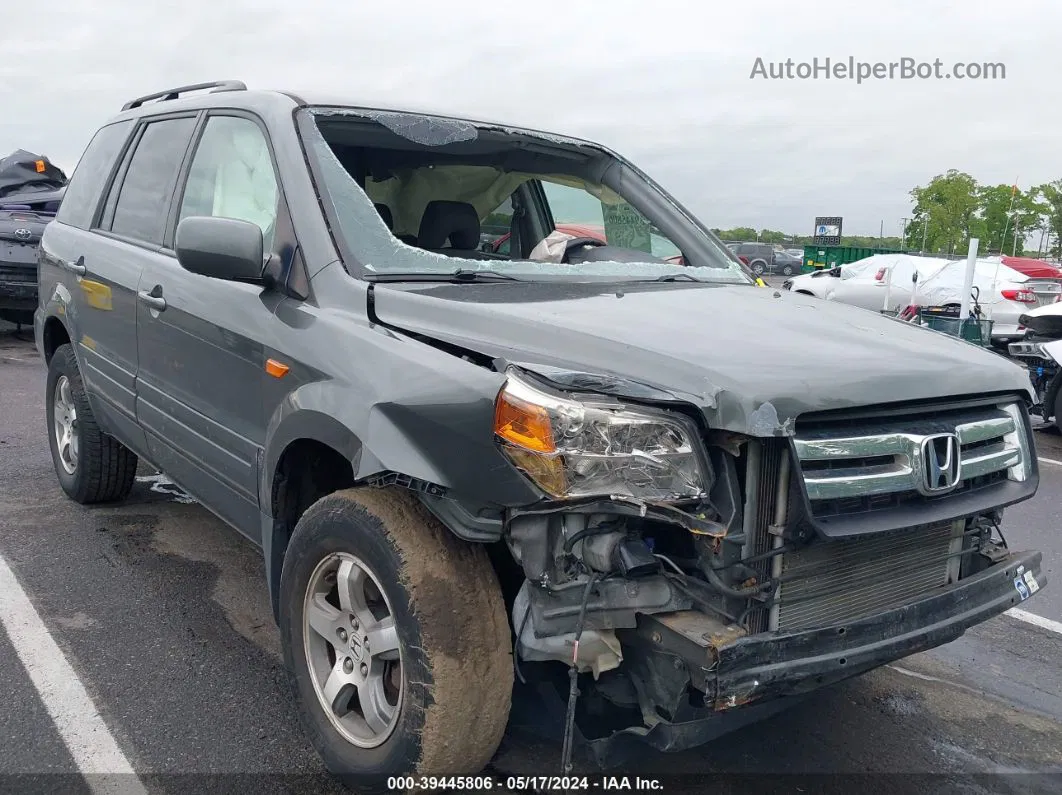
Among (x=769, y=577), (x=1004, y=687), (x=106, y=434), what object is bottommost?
(x=1004, y=687)

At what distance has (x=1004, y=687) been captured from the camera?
347 cm

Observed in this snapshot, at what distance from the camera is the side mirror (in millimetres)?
2684

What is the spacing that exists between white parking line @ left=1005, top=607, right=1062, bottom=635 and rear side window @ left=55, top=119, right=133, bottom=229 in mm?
4756

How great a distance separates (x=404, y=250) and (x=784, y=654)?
1656mm

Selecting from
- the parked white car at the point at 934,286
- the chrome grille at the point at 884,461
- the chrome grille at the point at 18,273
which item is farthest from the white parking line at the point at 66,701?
the parked white car at the point at 934,286

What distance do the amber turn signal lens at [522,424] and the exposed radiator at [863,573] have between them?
64cm

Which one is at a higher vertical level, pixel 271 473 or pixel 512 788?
pixel 271 473

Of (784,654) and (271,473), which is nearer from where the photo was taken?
(784,654)

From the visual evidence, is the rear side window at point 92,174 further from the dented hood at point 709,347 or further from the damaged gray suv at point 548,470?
the dented hood at point 709,347

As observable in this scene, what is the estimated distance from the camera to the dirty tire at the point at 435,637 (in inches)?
85.7

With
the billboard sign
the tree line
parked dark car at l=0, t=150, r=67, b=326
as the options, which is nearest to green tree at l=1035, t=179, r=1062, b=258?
the tree line

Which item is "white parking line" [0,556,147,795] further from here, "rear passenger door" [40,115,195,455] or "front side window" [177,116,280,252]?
"front side window" [177,116,280,252]

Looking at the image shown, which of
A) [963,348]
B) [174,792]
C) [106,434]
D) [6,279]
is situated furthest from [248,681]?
[6,279]

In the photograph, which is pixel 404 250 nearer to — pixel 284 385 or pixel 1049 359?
pixel 284 385
